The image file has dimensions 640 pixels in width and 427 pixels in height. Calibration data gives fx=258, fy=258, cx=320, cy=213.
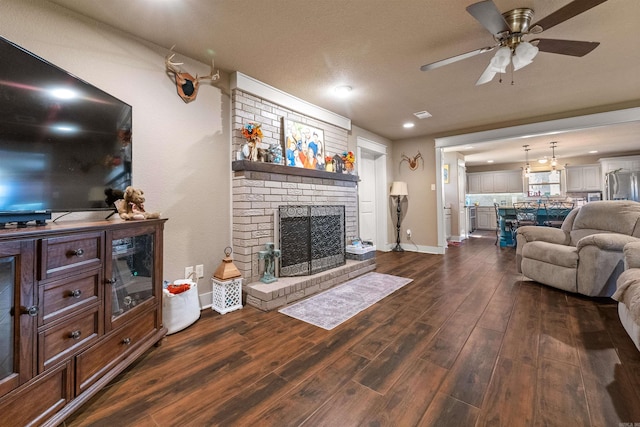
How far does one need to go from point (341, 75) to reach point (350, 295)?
2.36 metres

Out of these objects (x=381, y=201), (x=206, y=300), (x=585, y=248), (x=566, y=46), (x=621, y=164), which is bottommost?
(x=206, y=300)

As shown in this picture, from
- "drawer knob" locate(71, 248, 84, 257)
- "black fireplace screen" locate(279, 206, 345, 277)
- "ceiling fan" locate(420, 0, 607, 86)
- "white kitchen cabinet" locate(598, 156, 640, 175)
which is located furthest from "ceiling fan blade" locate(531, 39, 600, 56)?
"white kitchen cabinet" locate(598, 156, 640, 175)

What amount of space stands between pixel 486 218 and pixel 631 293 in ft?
26.8

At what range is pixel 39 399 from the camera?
3.41ft

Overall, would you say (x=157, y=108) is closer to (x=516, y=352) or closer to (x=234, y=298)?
(x=234, y=298)

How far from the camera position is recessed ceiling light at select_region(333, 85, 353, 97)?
305 centimetres

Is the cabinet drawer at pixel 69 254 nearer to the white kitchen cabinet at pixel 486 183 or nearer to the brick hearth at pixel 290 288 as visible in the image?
the brick hearth at pixel 290 288

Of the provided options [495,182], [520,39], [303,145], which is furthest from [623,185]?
[303,145]

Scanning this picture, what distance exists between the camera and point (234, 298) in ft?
8.09

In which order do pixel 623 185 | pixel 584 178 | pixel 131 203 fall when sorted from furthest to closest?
pixel 584 178 < pixel 623 185 < pixel 131 203

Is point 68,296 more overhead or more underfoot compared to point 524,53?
more underfoot

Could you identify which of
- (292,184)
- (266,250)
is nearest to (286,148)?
(292,184)

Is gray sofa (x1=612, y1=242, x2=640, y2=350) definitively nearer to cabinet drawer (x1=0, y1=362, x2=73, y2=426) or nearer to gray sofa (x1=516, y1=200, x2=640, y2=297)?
gray sofa (x1=516, y1=200, x2=640, y2=297)

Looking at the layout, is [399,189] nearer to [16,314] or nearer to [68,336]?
[68,336]
